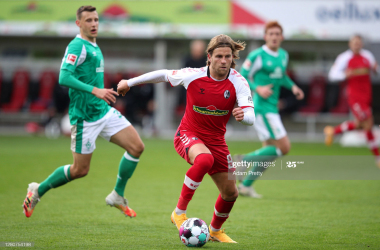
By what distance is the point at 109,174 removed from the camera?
8859 millimetres

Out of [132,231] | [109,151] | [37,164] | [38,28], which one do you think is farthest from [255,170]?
[38,28]

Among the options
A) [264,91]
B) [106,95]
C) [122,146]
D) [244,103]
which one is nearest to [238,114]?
[244,103]

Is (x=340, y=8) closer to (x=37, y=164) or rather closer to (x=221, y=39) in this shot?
(x=37, y=164)

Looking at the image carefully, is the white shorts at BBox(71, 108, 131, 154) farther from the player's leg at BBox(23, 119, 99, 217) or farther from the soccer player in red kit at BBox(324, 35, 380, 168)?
the soccer player in red kit at BBox(324, 35, 380, 168)

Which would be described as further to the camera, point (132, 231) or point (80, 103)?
point (80, 103)

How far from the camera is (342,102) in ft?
57.9

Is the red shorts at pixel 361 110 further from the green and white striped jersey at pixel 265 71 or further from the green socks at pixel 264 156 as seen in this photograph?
the green socks at pixel 264 156

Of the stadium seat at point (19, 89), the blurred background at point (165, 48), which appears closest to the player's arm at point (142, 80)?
the blurred background at point (165, 48)

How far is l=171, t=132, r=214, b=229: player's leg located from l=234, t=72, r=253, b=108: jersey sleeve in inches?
21.1

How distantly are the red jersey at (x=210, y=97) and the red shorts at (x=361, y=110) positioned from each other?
6628mm

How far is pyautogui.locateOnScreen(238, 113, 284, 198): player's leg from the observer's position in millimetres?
7066

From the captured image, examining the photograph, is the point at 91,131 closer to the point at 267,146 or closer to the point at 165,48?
the point at 267,146

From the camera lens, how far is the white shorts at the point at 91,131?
5320mm

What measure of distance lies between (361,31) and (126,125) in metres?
12.6
